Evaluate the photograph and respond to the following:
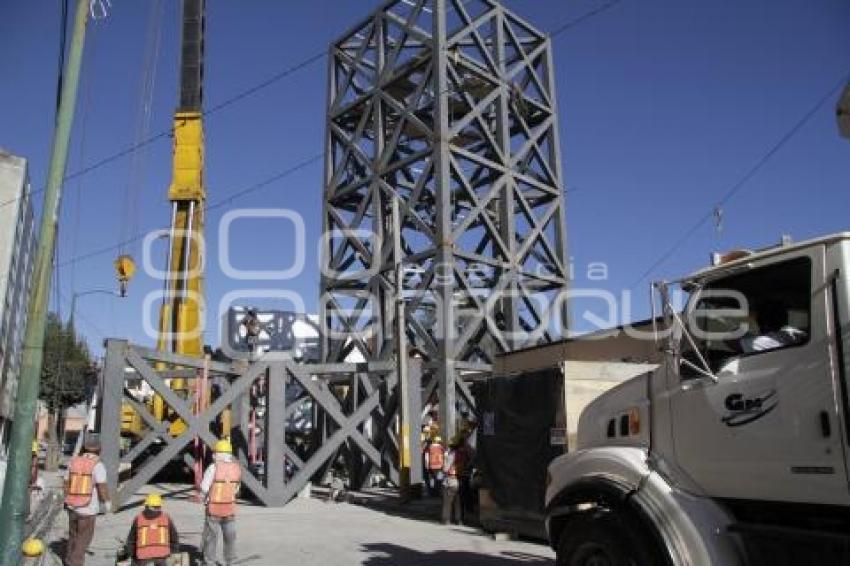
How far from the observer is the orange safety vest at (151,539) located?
309 inches

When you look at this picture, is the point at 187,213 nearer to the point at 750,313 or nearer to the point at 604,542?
the point at 604,542

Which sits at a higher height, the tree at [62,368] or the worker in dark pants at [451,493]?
the tree at [62,368]

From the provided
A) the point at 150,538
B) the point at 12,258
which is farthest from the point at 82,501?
the point at 12,258

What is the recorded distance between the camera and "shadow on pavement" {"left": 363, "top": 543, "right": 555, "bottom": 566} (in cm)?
948

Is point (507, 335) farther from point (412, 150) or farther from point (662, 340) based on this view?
point (662, 340)

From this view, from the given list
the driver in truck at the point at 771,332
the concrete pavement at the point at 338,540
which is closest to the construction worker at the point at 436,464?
the concrete pavement at the point at 338,540

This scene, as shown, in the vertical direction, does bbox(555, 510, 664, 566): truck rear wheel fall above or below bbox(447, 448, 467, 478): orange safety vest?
below

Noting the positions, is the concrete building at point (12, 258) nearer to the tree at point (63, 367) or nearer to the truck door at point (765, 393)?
the tree at point (63, 367)

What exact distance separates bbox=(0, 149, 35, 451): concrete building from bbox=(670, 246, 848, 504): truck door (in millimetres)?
35398

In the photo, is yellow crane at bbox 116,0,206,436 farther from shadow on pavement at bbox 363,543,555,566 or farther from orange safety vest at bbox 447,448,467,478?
shadow on pavement at bbox 363,543,555,566

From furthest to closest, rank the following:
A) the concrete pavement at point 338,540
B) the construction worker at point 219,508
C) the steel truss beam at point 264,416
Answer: the steel truss beam at point 264,416 → the concrete pavement at point 338,540 → the construction worker at point 219,508

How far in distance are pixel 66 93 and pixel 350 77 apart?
1163 cm

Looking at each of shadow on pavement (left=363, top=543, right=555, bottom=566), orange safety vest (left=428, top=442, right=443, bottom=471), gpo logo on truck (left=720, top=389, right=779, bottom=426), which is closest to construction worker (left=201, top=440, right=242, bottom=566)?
shadow on pavement (left=363, top=543, right=555, bottom=566)

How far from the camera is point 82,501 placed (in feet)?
28.9
